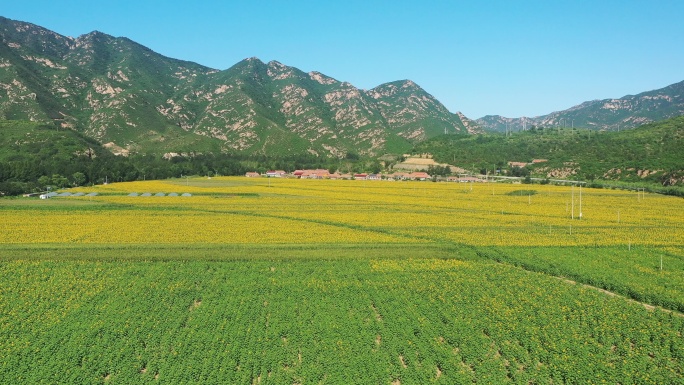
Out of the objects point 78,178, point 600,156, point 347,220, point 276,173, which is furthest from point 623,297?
point 276,173

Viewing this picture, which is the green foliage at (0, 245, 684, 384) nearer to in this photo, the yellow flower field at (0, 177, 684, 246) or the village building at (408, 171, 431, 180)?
the yellow flower field at (0, 177, 684, 246)

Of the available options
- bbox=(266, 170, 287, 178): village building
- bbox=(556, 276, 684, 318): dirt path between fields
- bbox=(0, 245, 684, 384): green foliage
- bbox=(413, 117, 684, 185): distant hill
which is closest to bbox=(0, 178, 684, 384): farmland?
bbox=(0, 245, 684, 384): green foliage

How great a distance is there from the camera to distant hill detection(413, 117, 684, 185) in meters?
122

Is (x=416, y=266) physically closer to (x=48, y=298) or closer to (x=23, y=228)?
(x=48, y=298)

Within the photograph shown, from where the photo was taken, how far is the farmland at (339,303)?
20.7m

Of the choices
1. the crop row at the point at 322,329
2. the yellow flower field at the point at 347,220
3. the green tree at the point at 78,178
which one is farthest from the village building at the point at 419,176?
the crop row at the point at 322,329

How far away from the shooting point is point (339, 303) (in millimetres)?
27984

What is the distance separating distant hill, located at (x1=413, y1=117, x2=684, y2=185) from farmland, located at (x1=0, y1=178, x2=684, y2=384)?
7794 centimetres

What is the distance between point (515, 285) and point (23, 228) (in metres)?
50.9

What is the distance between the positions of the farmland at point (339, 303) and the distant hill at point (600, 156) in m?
77.9

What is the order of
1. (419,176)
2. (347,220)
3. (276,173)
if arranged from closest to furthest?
(347,220), (419,176), (276,173)

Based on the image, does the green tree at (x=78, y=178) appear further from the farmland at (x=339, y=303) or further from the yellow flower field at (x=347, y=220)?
the farmland at (x=339, y=303)

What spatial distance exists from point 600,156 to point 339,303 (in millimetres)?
146453

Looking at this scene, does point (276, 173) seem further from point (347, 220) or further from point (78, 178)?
point (347, 220)
